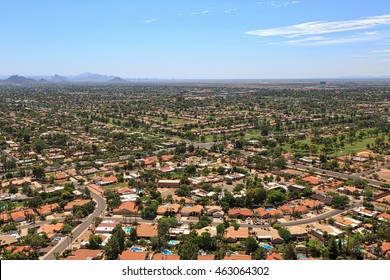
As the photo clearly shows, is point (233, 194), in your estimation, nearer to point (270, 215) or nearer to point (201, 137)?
point (270, 215)

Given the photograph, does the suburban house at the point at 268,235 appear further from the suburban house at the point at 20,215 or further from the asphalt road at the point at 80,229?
the suburban house at the point at 20,215

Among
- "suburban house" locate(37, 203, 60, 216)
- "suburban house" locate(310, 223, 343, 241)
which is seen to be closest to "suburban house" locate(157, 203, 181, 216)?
"suburban house" locate(37, 203, 60, 216)

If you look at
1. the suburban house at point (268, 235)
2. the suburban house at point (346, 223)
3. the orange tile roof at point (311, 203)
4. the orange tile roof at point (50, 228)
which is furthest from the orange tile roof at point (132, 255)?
the orange tile roof at point (311, 203)

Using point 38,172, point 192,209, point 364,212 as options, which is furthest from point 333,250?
point 38,172

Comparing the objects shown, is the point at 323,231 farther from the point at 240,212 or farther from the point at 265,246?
the point at 240,212

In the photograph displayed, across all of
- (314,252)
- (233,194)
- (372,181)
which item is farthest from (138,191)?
(372,181)

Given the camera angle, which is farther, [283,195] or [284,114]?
[284,114]

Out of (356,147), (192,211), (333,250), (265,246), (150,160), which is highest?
(356,147)
